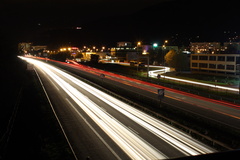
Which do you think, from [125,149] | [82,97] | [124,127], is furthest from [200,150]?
[82,97]

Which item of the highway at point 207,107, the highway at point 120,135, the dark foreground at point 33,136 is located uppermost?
the highway at point 120,135

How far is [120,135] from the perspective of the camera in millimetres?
15500

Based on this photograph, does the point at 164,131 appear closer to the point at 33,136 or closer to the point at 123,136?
the point at 123,136

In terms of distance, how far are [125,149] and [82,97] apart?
1774cm

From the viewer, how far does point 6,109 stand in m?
31.4

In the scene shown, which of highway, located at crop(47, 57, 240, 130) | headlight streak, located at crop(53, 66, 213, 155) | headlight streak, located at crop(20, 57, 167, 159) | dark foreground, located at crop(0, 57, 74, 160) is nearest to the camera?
headlight streak, located at crop(20, 57, 167, 159)

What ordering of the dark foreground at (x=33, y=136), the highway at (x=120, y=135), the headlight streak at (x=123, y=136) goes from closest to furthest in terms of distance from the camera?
the headlight streak at (x=123, y=136), the highway at (x=120, y=135), the dark foreground at (x=33, y=136)

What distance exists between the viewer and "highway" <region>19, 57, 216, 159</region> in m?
13.1

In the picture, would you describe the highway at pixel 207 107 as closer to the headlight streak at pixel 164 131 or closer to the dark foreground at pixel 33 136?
the headlight streak at pixel 164 131

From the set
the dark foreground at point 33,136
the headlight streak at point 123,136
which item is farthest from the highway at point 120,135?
the dark foreground at point 33,136

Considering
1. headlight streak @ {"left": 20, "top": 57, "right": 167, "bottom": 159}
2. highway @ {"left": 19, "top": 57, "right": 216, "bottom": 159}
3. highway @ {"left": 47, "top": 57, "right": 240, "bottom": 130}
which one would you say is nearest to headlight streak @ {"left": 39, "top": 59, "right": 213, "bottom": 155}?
highway @ {"left": 19, "top": 57, "right": 216, "bottom": 159}

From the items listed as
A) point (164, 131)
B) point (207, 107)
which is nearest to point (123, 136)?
point (164, 131)

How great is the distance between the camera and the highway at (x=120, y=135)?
13062 millimetres

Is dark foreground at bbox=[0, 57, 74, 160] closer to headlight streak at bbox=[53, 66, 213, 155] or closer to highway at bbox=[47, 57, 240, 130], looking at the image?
Result: headlight streak at bbox=[53, 66, 213, 155]
